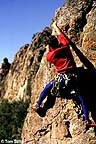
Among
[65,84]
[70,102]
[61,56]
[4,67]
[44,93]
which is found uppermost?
[4,67]

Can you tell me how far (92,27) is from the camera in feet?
33.6

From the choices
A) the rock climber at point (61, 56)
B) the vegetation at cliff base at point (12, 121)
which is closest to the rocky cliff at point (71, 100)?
the rock climber at point (61, 56)

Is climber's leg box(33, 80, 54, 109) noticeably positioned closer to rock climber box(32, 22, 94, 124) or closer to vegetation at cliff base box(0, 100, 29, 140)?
rock climber box(32, 22, 94, 124)

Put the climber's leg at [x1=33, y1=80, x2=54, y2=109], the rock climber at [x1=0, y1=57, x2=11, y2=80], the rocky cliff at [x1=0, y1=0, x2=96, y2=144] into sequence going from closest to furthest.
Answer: the rocky cliff at [x1=0, y1=0, x2=96, y2=144] < the climber's leg at [x1=33, y1=80, x2=54, y2=109] < the rock climber at [x1=0, y1=57, x2=11, y2=80]

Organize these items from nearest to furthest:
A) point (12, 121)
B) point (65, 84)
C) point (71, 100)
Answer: point (65, 84) → point (71, 100) → point (12, 121)

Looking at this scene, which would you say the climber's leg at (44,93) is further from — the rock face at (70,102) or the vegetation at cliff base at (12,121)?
the vegetation at cliff base at (12,121)

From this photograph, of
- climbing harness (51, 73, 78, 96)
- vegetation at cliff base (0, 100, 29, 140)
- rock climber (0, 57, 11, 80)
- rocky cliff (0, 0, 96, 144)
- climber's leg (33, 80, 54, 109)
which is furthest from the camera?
rock climber (0, 57, 11, 80)

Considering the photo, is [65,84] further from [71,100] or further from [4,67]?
[4,67]

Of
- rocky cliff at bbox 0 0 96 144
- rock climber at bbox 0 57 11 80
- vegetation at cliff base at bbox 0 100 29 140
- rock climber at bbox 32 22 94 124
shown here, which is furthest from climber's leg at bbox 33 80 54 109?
rock climber at bbox 0 57 11 80

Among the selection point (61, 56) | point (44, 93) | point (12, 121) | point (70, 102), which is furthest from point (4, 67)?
point (61, 56)

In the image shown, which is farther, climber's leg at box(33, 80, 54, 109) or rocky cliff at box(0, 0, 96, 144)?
climber's leg at box(33, 80, 54, 109)

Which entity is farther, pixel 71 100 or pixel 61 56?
pixel 71 100

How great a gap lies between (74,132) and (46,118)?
3.29 ft

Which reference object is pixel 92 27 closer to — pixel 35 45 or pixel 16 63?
pixel 35 45
